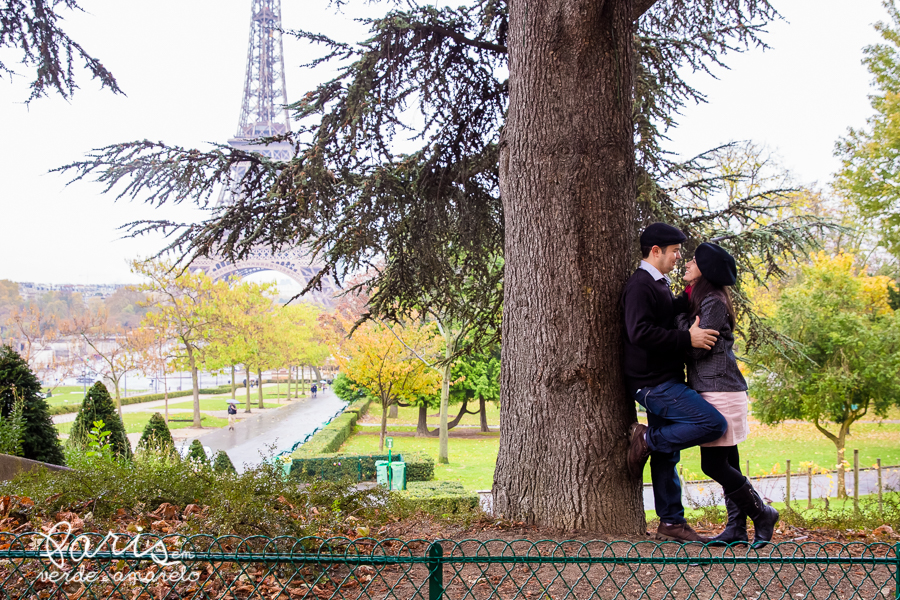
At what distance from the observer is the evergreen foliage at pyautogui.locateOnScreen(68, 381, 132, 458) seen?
10.1 m

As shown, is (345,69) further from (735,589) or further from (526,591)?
(735,589)

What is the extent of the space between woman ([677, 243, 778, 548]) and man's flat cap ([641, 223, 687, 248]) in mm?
153

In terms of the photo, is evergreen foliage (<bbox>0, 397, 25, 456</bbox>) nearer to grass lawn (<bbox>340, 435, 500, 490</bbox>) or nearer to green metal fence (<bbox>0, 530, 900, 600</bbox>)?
green metal fence (<bbox>0, 530, 900, 600</bbox>)

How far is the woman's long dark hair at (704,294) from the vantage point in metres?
3.24

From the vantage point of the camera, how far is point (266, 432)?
25.3 m

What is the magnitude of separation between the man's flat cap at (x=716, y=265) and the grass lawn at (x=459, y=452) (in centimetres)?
1284

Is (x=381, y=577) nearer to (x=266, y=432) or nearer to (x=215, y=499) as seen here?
(x=215, y=499)

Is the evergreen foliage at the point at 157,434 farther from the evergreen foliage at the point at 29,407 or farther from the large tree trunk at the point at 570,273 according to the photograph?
the large tree trunk at the point at 570,273

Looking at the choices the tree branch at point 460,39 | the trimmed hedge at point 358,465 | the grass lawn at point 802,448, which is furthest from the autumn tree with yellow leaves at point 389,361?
the tree branch at point 460,39

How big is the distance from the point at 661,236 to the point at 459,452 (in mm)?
19551

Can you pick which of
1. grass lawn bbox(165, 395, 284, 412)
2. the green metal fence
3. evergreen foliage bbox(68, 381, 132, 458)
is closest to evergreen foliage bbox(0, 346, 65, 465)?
evergreen foliage bbox(68, 381, 132, 458)

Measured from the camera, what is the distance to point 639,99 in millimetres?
5168

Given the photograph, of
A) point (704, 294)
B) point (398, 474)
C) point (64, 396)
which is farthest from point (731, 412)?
point (64, 396)

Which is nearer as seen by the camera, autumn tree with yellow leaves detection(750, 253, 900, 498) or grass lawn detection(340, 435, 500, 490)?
autumn tree with yellow leaves detection(750, 253, 900, 498)
